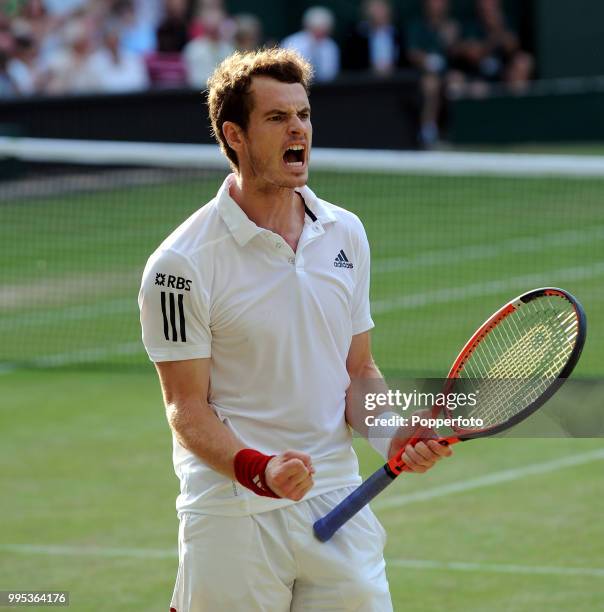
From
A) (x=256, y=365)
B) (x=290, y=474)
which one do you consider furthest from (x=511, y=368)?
(x=290, y=474)

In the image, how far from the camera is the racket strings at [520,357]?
177 inches

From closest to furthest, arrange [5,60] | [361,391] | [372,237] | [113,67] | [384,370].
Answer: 1. [361,391]
2. [384,370]
3. [372,237]
4. [5,60]
5. [113,67]

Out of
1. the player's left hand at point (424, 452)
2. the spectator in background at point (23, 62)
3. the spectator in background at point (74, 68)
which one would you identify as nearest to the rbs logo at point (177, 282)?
the player's left hand at point (424, 452)

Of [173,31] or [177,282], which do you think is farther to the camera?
[173,31]

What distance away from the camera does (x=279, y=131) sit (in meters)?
4.44

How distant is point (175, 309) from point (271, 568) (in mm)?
811

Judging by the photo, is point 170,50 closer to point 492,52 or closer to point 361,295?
point 492,52

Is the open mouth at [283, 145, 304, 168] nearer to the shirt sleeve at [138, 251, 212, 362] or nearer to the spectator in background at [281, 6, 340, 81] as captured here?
the shirt sleeve at [138, 251, 212, 362]

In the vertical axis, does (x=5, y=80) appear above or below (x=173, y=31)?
below

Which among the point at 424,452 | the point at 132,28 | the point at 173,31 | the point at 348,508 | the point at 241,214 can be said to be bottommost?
the point at 173,31

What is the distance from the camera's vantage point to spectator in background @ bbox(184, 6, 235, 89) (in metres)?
23.3

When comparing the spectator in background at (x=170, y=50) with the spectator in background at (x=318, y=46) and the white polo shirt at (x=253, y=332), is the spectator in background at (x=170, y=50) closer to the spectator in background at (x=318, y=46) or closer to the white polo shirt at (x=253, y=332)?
the spectator in background at (x=318, y=46)

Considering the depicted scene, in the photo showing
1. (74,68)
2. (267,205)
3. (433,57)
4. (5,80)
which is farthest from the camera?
(433,57)

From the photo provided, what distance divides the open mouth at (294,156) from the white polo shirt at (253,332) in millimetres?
216
